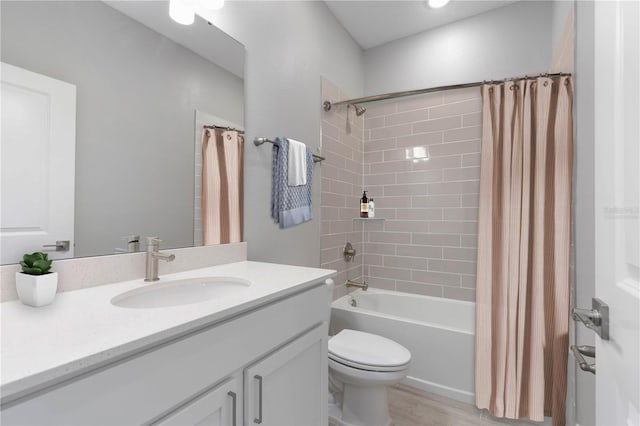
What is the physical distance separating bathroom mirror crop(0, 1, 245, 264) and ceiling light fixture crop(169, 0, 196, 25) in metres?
0.02

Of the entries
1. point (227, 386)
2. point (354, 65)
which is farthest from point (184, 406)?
point (354, 65)

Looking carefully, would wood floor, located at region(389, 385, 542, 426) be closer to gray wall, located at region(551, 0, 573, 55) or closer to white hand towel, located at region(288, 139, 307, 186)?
white hand towel, located at region(288, 139, 307, 186)

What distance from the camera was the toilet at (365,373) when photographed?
1.50m

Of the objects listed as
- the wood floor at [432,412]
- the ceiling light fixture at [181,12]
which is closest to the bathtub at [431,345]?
the wood floor at [432,412]

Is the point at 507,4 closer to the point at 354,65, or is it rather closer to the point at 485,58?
the point at 485,58

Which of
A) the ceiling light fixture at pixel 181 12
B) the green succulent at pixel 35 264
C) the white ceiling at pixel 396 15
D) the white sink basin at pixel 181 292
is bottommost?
the white sink basin at pixel 181 292

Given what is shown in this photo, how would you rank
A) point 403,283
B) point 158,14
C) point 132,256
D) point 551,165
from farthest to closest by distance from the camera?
1. point 403,283
2. point 551,165
3. point 158,14
4. point 132,256

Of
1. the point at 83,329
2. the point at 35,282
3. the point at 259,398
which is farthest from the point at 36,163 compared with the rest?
the point at 259,398

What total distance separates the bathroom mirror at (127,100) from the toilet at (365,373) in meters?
1.02

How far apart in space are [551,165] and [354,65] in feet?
5.84

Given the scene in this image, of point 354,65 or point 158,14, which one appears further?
point 354,65

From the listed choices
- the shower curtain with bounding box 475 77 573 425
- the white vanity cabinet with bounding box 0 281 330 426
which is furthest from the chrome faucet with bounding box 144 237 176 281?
the shower curtain with bounding box 475 77 573 425

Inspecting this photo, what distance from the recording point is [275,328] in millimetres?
968

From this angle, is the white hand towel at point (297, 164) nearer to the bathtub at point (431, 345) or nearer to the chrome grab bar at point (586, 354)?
the bathtub at point (431, 345)
